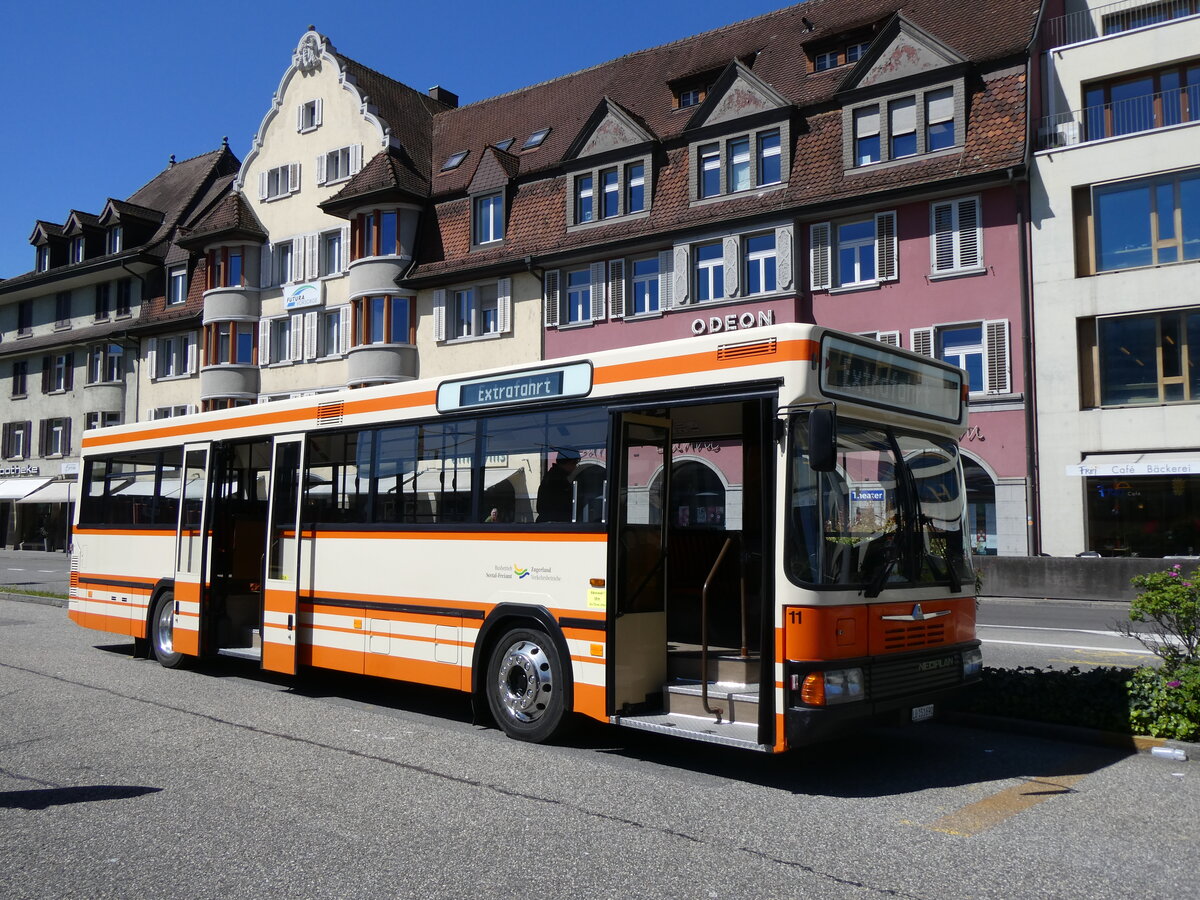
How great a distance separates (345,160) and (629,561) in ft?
118

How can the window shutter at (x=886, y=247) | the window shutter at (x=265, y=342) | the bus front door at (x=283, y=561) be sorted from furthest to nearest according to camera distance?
the window shutter at (x=265, y=342) < the window shutter at (x=886, y=247) < the bus front door at (x=283, y=561)

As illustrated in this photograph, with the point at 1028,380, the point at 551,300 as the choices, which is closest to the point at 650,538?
the point at 1028,380

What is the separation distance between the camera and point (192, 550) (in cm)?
1267

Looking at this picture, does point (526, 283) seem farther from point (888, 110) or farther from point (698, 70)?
point (888, 110)

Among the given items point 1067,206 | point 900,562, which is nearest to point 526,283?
point 1067,206

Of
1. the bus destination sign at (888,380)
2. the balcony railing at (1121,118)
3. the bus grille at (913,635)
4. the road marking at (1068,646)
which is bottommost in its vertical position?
the road marking at (1068,646)

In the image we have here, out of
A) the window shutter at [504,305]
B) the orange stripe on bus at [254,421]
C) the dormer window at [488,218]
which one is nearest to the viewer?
the orange stripe on bus at [254,421]

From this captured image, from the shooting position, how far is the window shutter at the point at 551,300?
112 ft

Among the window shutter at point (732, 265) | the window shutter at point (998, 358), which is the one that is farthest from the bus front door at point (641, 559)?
the window shutter at point (732, 265)

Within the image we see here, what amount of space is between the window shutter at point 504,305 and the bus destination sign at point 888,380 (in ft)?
89.5

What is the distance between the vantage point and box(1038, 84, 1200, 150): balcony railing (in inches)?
1019

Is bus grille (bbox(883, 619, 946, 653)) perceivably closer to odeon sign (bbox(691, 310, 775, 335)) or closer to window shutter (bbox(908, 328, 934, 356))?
window shutter (bbox(908, 328, 934, 356))

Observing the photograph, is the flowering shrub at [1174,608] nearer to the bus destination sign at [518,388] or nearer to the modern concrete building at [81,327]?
the bus destination sign at [518,388]

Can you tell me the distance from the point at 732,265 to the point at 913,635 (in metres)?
23.2
